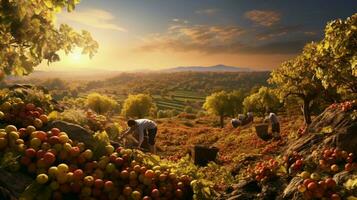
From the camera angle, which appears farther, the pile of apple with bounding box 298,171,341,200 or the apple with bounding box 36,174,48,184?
the apple with bounding box 36,174,48,184

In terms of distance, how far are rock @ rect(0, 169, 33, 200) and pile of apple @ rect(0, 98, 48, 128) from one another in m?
1.87

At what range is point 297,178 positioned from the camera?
8406mm

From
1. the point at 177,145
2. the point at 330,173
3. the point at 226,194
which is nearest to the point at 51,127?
the point at 226,194

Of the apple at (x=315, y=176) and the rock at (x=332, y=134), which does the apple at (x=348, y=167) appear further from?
the rock at (x=332, y=134)

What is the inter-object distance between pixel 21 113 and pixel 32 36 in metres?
3.37

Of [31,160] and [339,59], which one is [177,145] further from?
[31,160]

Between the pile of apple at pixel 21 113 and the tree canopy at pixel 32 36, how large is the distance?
1883 mm

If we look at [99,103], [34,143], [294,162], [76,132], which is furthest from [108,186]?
[99,103]

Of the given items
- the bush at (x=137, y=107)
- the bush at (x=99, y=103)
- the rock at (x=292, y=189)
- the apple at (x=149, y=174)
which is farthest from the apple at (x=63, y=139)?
the bush at (x=99, y=103)

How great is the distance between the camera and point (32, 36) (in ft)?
24.3

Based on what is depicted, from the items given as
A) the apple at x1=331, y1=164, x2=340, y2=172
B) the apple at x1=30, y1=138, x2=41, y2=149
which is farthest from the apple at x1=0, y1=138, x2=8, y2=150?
the apple at x1=331, y1=164, x2=340, y2=172

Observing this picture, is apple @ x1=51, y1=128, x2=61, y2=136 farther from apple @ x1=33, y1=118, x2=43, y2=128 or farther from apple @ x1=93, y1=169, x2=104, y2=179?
apple @ x1=93, y1=169, x2=104, y2=179

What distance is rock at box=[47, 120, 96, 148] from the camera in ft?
32.4

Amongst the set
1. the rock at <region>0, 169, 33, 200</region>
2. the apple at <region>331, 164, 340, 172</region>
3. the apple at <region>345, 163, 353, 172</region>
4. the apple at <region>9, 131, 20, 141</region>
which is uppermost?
the apple at <region>9, 131, 20, 141</region>
